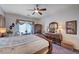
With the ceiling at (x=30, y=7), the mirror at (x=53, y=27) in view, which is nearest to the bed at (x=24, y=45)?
the mirror at (x=53, y=27)

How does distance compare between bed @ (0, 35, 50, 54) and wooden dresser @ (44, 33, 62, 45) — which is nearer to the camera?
bed @ (0, 35, 50, 54)

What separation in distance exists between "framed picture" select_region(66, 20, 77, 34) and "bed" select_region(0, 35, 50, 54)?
46 centimetres

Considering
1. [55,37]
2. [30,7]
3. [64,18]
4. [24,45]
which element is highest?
[30,7]

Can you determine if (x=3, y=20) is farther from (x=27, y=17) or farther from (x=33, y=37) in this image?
(x=33, y=37)

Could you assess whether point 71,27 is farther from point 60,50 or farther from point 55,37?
point 60,50

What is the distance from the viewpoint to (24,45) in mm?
1575

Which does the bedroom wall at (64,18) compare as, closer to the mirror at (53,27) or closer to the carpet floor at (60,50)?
the mirror at (53,27)

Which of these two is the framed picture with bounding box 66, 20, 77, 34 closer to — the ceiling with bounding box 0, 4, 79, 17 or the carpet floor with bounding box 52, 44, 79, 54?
the ceiling with bounding box 0, 4, 79, 17

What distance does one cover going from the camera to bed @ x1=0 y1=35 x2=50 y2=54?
1496mm

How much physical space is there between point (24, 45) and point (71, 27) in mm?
909

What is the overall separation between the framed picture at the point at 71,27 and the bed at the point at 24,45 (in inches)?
18.0

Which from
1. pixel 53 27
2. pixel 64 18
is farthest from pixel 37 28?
pixel 64 18

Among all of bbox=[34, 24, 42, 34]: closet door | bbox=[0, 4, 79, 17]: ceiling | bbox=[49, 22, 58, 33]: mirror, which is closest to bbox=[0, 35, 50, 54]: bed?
bbox=[34, 24, 42, 34]: closet door

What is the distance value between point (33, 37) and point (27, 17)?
387 mm
